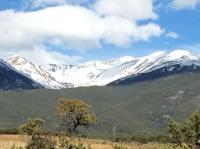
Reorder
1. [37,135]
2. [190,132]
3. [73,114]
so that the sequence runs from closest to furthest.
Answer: [37,135]
[190,132]
[73,114]

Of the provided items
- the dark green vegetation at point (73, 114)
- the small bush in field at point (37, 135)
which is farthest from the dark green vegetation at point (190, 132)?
the small bush in field at point (37, 135)

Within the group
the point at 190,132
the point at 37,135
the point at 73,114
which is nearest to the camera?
the point at 37,135

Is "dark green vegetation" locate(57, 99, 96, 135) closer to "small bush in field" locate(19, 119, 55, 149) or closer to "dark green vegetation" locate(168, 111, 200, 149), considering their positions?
"small bush in field" locate(19, 119, 55, 149)

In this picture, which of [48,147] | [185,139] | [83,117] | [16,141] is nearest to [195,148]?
[185,139]

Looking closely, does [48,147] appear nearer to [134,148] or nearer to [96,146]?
[96,146]

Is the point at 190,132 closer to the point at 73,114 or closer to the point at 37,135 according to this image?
the point at 73,114

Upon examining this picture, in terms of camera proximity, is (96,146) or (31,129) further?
(96,146)

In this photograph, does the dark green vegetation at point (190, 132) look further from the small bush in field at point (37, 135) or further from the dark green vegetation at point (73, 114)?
the small bush in field at point (37, 135)

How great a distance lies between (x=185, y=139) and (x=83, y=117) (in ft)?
87.1

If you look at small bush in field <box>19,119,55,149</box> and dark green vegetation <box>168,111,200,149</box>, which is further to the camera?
dark green vegetation <box>168,111,200,149</box>

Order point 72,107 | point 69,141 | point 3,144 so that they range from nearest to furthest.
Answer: point 69,141 < point 72,107 < point 3,144

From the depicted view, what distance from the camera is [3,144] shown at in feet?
479

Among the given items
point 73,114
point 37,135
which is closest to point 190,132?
point 73,114

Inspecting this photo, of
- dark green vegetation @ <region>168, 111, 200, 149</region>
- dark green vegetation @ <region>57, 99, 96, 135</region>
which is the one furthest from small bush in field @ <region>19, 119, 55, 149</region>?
dark green vegetation @ <region>168, 111, 200, 149</region>
